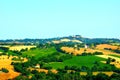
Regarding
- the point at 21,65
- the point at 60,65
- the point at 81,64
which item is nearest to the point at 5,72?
the point at 21,65

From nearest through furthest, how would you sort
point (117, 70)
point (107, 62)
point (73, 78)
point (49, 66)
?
point (73, 78) < point (117, 70) < point (49, 66) < point (107, 62)

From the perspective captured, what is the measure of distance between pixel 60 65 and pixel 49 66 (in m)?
9.15

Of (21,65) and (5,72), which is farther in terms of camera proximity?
(21,65)

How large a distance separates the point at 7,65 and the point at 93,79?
6227 centimetres

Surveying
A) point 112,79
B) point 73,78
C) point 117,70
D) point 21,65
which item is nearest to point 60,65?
point 21,65

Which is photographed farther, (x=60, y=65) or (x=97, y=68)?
(x=60, y=65)

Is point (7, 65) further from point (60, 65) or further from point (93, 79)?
point (93, 79)

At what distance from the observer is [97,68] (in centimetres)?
17175

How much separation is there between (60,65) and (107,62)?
91.6 ft

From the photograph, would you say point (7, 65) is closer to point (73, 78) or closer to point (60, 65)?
point (60, 65)

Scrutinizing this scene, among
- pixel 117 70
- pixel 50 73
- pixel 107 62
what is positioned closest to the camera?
pixel 50 73

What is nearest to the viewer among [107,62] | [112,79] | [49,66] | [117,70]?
[112,79]

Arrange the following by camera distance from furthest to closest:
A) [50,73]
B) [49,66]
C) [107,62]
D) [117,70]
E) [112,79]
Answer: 1. [107,62]
2. [49,66]
3. [117,70]
4. [50,73]
5. [112,79]

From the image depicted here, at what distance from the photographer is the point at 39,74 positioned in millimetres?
142625
